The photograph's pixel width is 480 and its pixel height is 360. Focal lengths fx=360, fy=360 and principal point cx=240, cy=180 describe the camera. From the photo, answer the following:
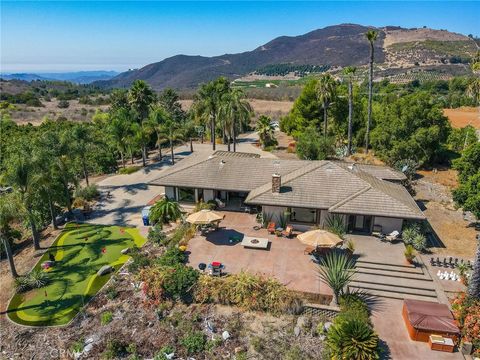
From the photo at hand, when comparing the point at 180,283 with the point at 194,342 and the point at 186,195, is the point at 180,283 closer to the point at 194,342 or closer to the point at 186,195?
the point at 194,342

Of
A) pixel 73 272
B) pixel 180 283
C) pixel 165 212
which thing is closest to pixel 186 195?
pixel 165 212

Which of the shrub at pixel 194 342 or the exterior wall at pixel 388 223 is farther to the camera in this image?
the exterior wall at pixel 388 223

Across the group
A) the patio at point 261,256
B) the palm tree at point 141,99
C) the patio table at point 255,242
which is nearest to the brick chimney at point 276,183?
the patio at point 261,256

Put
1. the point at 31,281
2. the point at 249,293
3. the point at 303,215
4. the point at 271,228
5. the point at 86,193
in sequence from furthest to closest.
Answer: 1. the point at 86,193
2. the point at 303,215
3. the point at 271,228
4. the point at 31,281
5. the point at 249,293

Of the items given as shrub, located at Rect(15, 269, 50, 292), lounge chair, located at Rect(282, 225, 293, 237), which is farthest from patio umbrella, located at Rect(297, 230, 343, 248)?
shrub, located at Rect(15, 269, 50, 292)

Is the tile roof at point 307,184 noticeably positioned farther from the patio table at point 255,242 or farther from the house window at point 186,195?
the patio table at point 255,242

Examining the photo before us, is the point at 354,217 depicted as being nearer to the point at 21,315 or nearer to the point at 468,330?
the point at 468,330
